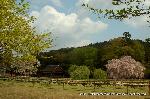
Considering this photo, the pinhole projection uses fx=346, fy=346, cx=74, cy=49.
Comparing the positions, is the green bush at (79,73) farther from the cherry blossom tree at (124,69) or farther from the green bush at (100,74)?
the cherry blossom tree at (124,69)

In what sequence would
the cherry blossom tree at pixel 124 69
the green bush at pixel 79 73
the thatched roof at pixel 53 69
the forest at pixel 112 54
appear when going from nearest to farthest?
the green bush at pixel 79 73, the cherry blossom tree at pixel 124 69, the forest at pixel 112 54, the thatched roof at pixel 53 69

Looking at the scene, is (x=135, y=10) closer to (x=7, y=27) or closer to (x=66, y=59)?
(x=7, y=27)

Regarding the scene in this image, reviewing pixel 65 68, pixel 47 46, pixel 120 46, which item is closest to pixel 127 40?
pixel 120 46

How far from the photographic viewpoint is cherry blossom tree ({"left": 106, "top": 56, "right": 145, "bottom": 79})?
356 ft

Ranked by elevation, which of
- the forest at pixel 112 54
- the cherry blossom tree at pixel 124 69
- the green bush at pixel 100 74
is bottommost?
the green bush at pixel 100 74

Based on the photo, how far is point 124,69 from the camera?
109 metres

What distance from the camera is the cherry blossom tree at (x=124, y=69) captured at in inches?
4267

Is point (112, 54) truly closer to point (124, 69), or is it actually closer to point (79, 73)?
point (124, 69)

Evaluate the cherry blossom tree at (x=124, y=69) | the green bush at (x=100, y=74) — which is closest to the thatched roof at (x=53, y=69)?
the cherry blossom tree at (x=124, y=69)

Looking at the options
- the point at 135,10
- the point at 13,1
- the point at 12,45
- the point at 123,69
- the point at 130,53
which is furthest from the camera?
the point at 130,53

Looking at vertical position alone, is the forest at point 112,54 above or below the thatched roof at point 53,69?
above

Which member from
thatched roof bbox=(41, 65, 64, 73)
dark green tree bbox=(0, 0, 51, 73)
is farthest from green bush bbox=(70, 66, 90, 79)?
dark green tree bbox=(0, 0, 51, 73)

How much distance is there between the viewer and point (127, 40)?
137375 mm

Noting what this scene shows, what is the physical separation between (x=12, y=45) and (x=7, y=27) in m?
1.37
